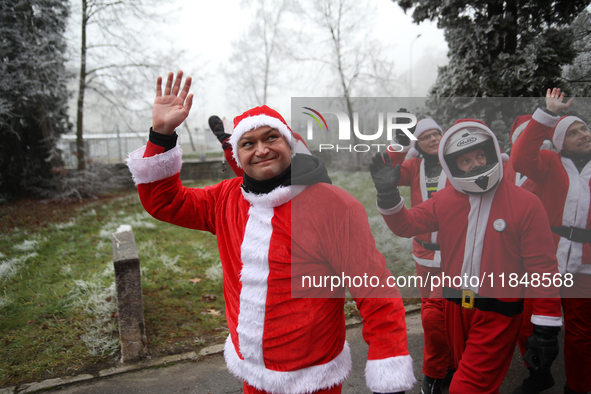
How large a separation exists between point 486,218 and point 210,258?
16.4 ft

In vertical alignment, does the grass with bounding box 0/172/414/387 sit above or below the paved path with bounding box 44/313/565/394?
above

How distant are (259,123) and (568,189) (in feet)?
7.67

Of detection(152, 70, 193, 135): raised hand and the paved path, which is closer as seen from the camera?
detection(152, 70, 193, 135): raised hand

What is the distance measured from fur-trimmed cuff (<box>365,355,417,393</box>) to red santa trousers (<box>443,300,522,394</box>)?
0.94 metres

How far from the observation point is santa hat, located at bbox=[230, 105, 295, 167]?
183cm

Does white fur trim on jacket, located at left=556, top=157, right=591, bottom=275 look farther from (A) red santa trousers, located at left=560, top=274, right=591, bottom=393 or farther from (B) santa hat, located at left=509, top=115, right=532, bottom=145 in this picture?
(B) santa hat, located at left=509, top=115, right=532, bottom=145

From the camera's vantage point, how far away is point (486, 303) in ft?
7.57

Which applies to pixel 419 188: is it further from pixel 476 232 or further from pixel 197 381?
pixel 197 381

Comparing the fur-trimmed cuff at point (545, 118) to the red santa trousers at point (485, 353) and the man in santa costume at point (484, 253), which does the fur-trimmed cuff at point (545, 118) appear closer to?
the man in santa costume at point (484, 253)

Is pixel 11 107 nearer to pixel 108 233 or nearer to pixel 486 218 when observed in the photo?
pixel 108 233

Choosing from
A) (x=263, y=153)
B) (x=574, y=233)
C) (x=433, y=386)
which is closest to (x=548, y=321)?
(x=574, y=233)

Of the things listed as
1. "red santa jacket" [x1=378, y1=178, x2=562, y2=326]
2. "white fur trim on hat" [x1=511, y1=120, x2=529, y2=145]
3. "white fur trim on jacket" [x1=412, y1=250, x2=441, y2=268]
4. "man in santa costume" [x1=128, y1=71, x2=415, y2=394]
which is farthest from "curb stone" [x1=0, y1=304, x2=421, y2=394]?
"white fur trim on hat" [x1=511, y1=120, x2=529, y2=145]

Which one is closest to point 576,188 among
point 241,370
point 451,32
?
point 451,32

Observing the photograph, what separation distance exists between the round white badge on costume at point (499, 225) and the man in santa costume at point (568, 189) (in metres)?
0.59
